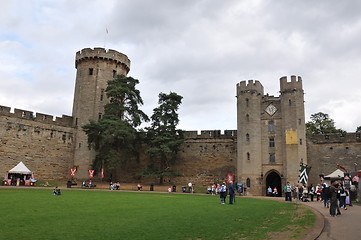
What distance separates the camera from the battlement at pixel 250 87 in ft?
113

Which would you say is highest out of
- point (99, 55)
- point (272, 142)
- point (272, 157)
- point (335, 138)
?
point (99, 55)

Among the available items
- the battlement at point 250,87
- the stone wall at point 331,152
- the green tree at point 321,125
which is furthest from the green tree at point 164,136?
the green tree at point 321,125

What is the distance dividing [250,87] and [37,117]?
24046 millimetres

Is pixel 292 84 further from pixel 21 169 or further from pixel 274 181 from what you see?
pixel 21 169

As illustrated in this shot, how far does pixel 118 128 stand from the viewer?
31047mm

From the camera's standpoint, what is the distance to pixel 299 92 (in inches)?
1281

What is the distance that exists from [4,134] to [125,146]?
40.0 ft

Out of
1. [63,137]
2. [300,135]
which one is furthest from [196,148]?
[63,137]

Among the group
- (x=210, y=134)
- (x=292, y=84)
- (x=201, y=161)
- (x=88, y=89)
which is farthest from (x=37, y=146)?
(x=292, y=84)

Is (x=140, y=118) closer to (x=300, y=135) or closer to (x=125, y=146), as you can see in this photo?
(x=125, y=146)

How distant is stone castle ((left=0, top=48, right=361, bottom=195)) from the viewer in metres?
31.9

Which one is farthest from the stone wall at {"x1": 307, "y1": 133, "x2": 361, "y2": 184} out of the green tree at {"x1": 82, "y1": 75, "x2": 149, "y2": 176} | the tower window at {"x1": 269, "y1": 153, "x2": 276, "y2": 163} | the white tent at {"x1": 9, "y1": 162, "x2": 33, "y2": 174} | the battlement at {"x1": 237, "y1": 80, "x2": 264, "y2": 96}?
the white tent at {"x1": 9, "y1": 162, "x2": 33, "y2": 174}

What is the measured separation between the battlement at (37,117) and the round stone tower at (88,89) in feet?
3.41

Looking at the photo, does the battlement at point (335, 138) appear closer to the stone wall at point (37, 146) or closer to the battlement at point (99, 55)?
the battlement at point (99, 55)
